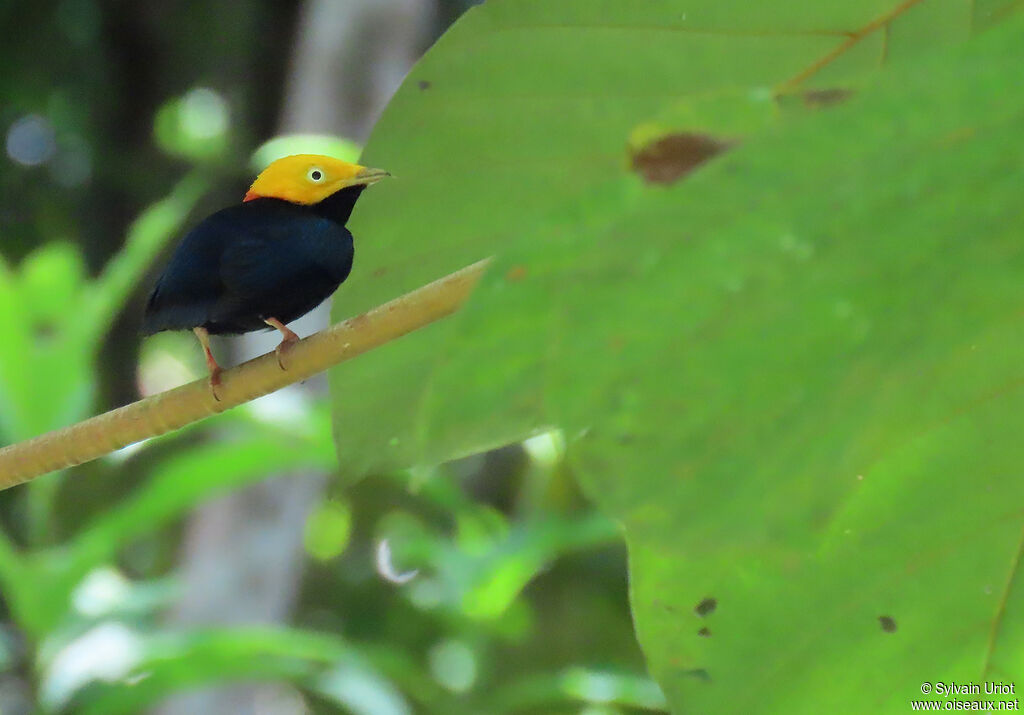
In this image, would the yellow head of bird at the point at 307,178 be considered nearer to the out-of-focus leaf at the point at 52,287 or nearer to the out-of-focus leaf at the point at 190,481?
the out-of-focus leaf at the point at 190,481

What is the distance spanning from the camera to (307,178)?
1.27 meters

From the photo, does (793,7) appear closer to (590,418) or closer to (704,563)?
(704,563)

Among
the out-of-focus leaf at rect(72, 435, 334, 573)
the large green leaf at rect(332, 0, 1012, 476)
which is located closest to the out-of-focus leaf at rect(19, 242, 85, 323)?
the out-of-focus leaf at rect(72, 435, 334, 573)

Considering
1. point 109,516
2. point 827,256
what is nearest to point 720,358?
point 827,256

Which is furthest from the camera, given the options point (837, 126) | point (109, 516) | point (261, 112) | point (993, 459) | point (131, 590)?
point (261, 112)

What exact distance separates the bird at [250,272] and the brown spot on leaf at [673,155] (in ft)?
2.03

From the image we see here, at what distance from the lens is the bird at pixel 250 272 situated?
1018 millimetres

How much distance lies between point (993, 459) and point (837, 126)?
447 millimetres

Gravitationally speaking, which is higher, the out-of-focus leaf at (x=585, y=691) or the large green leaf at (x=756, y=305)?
the out-of-focus leaf at (x=585, y=691)

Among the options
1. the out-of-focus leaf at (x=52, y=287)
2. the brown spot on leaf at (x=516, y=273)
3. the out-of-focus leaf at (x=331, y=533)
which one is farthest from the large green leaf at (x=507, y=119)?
the out-of-focus leaf at (x=331, y=533)

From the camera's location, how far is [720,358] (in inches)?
11.5

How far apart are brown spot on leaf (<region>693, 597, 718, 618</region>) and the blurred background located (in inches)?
47.1

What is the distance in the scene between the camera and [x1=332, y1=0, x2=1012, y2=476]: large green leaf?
76 centimetres

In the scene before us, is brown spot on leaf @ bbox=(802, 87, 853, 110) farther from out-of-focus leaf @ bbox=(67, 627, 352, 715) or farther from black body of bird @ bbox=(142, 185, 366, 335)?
out-of-focus leaf @ bbox=(67, 627, 352, 715)
